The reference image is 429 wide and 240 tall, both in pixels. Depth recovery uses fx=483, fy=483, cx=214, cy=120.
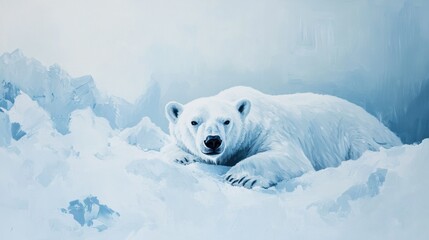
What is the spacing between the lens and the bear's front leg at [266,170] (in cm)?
245

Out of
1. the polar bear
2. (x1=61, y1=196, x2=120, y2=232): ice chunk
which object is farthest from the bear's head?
(x1=61, y1=196, x2=120, y2=232): ice chunk

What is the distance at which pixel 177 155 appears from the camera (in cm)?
264

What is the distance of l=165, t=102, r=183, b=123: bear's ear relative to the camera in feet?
8.68

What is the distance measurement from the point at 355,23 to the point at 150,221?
1529 mm

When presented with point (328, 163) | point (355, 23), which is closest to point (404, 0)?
point (355, 23)

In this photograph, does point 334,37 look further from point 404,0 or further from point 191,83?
point 191,83

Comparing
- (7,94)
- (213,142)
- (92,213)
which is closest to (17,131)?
(7,94)

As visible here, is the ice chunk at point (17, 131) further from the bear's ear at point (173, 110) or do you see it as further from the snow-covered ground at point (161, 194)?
the bear's ear at point (173, 110)

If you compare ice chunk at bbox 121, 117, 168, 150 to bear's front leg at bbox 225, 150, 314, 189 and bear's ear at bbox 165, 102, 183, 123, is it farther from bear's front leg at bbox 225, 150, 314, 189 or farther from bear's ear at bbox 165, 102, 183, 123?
bear's front leg at bbox 225, 150, 314, 189

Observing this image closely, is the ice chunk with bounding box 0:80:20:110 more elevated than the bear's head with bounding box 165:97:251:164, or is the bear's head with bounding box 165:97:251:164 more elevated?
the ice chunk with bounding box 0:80:20:110

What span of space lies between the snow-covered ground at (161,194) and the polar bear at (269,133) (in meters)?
0.06

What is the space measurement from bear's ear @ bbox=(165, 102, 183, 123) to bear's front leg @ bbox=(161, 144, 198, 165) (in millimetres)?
150

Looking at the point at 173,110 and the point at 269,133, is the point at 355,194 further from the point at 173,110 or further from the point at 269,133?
the point at 173,110

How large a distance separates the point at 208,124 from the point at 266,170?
383 mm
